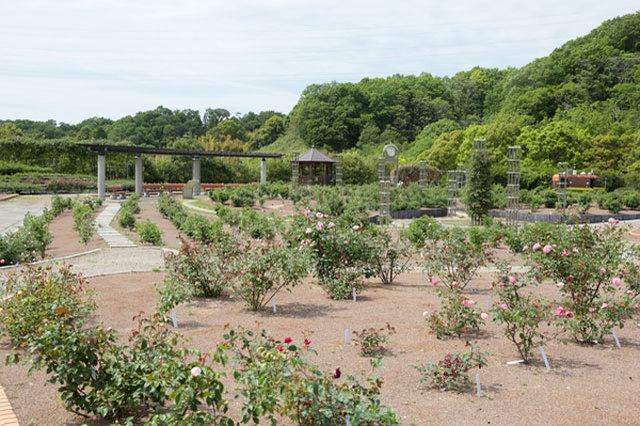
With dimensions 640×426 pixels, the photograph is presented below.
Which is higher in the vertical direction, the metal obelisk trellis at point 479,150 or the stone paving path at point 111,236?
the metal obelisk trellis at point 479,150

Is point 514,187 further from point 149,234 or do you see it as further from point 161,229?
point 149,234

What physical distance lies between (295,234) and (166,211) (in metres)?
13.0

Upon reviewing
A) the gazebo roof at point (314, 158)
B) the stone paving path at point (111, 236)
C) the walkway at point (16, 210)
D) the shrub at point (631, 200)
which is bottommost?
the walkway at point (16, 210)

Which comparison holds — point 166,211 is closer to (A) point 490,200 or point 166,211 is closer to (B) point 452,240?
(A) point 490,200

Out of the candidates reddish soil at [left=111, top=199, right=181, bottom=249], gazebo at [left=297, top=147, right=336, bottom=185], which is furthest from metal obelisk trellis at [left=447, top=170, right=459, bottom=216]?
gazebo at [left=297, top=147, right=336, bottom=185]

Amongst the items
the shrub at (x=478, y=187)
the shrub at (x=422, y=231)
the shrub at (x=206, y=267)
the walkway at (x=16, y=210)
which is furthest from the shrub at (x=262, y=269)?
the shrub at (x=478, y=187)

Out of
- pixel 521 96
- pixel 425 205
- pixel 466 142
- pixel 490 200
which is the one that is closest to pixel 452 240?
pixel 490 200

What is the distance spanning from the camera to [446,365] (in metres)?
4.31

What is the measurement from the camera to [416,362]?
483 centimetres

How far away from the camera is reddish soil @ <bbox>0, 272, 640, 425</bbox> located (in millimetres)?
3807

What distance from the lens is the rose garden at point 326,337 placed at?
130 inches

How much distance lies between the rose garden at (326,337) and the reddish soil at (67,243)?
3.29 feet

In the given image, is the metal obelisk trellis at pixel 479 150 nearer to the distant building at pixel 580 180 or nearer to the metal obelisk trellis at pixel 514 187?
the metal obelisk trellis at pixel 514 187

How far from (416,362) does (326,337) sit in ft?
3.60
